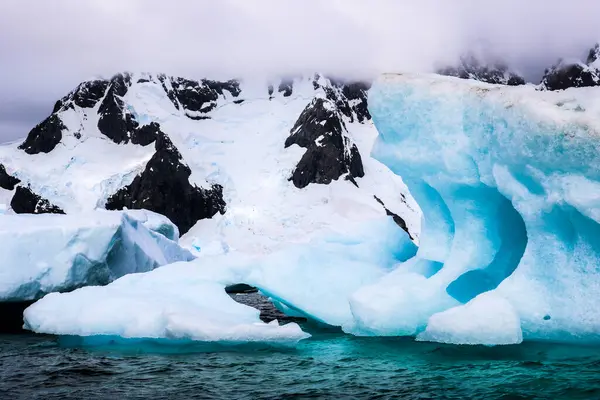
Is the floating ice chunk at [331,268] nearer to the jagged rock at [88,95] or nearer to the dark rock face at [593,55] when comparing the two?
the jagged rock at [88,95]

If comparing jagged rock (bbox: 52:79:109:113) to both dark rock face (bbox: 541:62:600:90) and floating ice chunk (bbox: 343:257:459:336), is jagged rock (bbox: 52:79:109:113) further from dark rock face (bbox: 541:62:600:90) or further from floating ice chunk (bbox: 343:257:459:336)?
floating ice chunk (bbox: 343:257:459:336)

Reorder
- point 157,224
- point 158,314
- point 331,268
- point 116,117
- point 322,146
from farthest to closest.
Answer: point 116,117 → point 322,146 → point 157,224 → point 331,268 → point 158,314

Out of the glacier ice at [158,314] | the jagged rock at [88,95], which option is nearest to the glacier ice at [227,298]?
the glacier ice at [158,314]

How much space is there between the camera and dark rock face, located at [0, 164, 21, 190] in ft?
238

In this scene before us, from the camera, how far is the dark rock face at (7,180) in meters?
72.6

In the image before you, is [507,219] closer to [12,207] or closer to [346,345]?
[346,345]

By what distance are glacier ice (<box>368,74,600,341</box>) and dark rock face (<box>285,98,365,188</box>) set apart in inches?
2409

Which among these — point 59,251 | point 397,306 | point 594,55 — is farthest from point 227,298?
point 594,55

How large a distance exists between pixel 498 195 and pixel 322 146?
6575 centimetres

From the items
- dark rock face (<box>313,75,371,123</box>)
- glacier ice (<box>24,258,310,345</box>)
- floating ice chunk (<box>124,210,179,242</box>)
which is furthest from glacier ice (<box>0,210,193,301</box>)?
dark rock face (<box>313,75,371,123</box>)

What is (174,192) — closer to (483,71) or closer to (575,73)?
(575,73)

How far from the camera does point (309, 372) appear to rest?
9.46 m

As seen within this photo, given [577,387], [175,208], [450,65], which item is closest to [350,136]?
[175,208]

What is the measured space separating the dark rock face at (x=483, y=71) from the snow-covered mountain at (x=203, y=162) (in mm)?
28712
